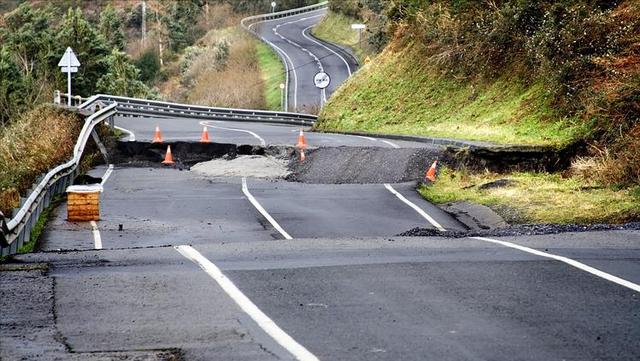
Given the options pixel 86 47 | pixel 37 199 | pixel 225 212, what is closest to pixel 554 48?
pixel 225 212

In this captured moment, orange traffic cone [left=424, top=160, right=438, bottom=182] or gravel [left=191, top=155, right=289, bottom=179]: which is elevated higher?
orange traffic cone [left=424, top=160, right=438, bottom=182]

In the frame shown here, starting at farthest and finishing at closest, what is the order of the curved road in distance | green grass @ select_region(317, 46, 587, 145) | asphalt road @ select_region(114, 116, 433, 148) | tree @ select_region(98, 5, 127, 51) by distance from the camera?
1. tree @ select_region(98, 5, 127, 51)
2. the curved road in distance
3. asphalt road @ select_region(114, 116, 433, 148)
4. green grass @ select_region(317, 46, 587, 145)

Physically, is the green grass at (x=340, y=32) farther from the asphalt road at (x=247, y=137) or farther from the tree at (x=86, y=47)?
the asphalt road at (x=247, y=137)

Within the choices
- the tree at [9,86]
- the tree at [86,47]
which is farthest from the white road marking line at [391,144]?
the tree at [86,47]

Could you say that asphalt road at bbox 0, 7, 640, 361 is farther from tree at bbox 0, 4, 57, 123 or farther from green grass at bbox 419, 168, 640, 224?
tree at bbox 0, 4, 57, 123

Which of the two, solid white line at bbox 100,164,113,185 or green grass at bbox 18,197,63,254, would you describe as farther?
solid white line at bbox 100,164,113,185

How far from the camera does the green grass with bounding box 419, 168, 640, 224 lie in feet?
62.3

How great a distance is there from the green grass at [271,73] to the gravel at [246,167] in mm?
36440

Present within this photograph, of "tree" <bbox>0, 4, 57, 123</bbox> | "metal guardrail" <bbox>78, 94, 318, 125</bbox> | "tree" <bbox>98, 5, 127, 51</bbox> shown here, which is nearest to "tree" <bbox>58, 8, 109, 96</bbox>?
"tree" <bbox>0, 4, 57, 123</bbox>

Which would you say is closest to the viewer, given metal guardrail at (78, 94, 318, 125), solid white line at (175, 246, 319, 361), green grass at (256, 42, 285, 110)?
solid white line at (175, 246, 319, 361)

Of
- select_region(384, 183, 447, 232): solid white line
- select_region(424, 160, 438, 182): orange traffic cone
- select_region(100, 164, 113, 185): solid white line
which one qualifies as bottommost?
select_region(100, 164, 113, 185): solid white line

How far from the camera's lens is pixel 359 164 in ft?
93.1

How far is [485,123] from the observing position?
3347 cm

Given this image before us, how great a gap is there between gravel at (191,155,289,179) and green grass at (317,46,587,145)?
19.8 ft
